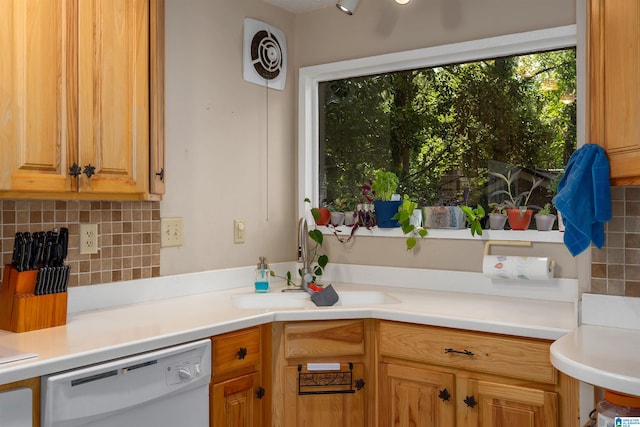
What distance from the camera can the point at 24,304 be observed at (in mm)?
1880

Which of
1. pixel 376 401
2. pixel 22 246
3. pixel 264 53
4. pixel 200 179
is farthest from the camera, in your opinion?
pixel 264 53

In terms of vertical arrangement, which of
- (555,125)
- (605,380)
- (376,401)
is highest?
(555,125)

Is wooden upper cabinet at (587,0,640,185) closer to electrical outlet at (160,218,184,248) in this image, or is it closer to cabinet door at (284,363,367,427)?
cabinet door at (284,363,367,427)

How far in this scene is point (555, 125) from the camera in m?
2.67

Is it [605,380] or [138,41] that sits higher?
[138,41]

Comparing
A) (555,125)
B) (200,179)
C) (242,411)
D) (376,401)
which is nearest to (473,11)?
(555,125)

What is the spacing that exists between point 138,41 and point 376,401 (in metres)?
1.60

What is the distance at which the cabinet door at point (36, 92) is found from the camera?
5.79ft

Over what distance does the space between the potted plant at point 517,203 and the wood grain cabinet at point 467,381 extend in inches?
29.3

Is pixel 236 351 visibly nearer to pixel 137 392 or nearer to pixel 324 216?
pixel 137 392

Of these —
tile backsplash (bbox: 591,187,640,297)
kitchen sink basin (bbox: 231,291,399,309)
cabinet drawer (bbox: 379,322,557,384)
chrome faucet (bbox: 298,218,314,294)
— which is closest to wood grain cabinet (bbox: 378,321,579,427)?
cabinet drawer (bbox: 379,322,557,384)

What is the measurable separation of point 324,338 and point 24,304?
1.05 m

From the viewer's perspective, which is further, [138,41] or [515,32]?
[515,32]

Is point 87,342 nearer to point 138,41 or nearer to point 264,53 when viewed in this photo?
point 138,41
